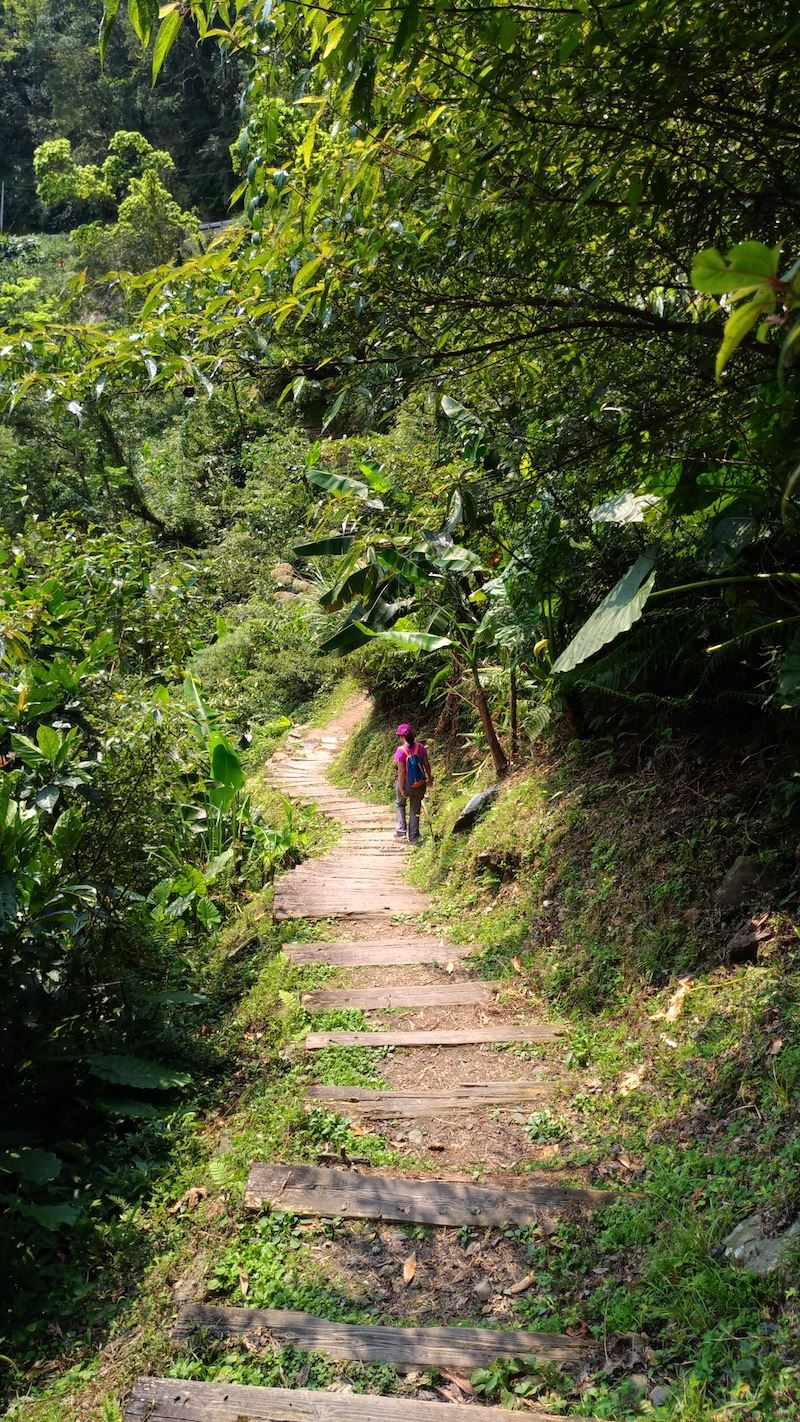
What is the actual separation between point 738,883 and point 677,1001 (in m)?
0.56

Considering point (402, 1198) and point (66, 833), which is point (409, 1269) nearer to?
point (402, 1198)

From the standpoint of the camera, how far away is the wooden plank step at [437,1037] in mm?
4512

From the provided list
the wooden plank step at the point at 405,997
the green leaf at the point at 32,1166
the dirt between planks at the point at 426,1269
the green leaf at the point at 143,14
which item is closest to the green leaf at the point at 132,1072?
the green leaf at the point at 32,1166

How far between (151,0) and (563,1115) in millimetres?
3801

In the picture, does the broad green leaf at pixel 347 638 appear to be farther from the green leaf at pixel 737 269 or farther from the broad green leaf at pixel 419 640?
the green leaf at pixel 737 269

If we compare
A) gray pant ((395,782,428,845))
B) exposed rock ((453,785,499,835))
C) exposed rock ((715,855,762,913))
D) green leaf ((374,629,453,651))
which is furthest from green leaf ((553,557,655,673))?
gray pant ((395,782,428,845))

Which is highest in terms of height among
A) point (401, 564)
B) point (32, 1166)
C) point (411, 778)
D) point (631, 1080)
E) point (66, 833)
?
point (401, 564)

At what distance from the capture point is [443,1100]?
400cm

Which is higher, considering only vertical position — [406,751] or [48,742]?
[48,742]

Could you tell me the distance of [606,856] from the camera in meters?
5.09

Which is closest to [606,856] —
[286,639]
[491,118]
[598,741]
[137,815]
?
[598,741]

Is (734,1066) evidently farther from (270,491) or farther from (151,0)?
(270,491)

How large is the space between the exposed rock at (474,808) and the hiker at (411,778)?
3.05 feet

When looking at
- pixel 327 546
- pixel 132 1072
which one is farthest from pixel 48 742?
pixel 327 546
